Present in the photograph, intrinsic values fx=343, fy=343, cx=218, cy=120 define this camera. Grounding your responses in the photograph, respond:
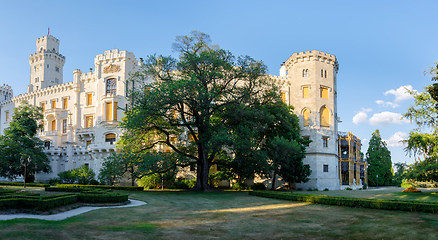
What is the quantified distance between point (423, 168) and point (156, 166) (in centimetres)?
2298

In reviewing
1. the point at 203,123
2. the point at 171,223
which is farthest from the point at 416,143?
the point at 171,223

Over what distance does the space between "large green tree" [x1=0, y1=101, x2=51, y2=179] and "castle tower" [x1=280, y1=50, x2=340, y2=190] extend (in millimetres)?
35099

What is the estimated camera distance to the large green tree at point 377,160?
63.3 m

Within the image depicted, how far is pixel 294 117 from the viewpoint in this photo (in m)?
40.9

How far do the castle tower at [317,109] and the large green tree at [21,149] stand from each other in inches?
1382

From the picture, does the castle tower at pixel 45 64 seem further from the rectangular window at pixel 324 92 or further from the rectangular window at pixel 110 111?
the rectangular window at pixel 324 92

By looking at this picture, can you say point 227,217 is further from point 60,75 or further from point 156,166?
point 60,75

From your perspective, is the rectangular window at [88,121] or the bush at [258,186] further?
the rectangular window at [88,121]

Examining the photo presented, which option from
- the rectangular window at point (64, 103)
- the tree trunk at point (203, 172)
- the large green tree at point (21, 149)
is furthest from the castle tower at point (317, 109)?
the rectangular window at point (64, 103)

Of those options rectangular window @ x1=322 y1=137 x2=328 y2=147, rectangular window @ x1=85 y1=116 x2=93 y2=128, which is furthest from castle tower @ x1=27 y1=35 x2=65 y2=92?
rectangular window @ x1=322 y1=137 x2=328 y2=147

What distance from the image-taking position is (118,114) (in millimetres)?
48625

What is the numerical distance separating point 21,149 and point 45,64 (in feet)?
87.0

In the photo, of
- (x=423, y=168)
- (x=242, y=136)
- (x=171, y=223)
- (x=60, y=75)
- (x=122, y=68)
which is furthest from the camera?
(x=60, y=75)

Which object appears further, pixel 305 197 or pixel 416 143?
pixel 416 143
